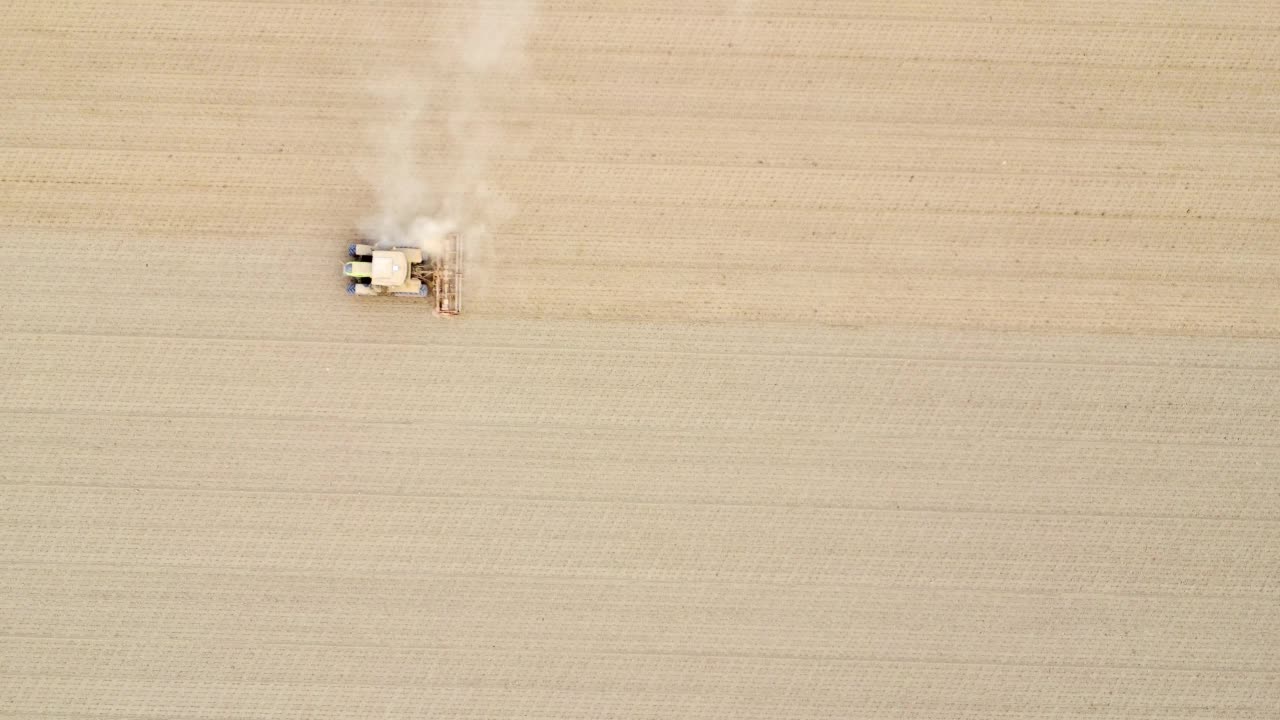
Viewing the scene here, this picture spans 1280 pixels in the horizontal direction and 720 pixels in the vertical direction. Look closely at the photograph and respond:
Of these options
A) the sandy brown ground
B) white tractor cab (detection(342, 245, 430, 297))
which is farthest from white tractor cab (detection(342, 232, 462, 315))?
the sandy brown ground

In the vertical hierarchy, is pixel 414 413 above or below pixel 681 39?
below

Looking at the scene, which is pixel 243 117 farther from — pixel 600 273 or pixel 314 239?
pixel 600 273

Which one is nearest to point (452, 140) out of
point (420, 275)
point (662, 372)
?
point (420, 275)

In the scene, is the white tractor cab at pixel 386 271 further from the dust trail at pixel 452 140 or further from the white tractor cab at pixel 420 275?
the dust trail at pixel 452 140

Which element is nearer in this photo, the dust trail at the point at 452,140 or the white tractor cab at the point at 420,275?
the white tractor cab at the point at 420,275

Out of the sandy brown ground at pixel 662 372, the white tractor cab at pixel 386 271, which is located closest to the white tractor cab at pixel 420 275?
the white tractor cab at pixel 386 271

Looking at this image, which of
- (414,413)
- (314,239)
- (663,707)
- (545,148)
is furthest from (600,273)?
(663,707)

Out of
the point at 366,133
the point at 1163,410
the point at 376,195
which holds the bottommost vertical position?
the point at 1163,410
